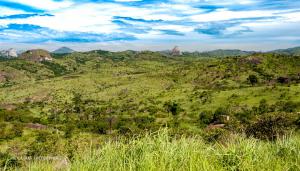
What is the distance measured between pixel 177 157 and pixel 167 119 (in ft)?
262

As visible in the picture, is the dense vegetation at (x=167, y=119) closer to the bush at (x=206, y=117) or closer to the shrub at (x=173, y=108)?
the bush at (x=206, y=117)

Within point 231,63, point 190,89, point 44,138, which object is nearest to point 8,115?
point 44,138

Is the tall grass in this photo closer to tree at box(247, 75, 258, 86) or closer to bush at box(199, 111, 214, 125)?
bush at box(199, 111, 214, 125)

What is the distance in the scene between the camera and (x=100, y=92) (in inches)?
5812

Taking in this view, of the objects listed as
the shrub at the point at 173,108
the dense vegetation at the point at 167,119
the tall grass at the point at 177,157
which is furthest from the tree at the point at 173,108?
the tall grass at the point at 177,157

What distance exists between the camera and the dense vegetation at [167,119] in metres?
8.42

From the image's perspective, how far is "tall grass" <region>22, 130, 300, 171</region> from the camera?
7.81 metres

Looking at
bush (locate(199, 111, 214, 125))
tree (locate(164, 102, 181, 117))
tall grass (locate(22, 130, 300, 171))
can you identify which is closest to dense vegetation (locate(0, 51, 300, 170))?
tall grass (locate(22, 130, 300, 171))

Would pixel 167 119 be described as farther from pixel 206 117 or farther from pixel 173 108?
pixel 173 108

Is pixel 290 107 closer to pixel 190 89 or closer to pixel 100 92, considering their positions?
pixel 190 89

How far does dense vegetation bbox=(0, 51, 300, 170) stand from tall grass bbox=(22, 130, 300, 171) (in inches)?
0.7

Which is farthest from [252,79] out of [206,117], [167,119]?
[206,117]

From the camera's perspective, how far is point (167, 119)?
87875 millimetres

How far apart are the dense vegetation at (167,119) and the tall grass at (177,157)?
0.06 ft
